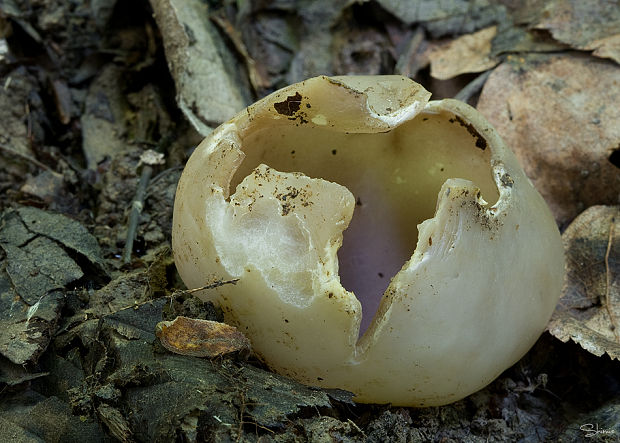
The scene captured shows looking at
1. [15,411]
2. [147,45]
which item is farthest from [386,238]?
[147,45]

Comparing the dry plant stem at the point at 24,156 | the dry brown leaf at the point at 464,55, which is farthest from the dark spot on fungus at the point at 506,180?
the dry plant stem at the point at 24,156

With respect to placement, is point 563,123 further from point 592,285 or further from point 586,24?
point 592,285

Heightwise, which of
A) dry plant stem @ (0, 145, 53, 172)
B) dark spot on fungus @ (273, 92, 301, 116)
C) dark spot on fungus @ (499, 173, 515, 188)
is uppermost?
dark spot on fungus @ (273, 92, 301, 116)

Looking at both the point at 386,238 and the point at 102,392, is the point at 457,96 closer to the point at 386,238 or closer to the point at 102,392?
the point at 386,238

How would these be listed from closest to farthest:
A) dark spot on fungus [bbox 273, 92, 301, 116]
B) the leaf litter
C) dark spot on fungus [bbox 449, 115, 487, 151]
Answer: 1. the leaf litter
2. dark spot on fungus [bbox 273, 92, 301, 116]
3. dark spot on fungus [bbox 449, 115, 487, 151]

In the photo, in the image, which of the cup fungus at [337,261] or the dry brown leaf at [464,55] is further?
the dry brown leaf at [464,55]

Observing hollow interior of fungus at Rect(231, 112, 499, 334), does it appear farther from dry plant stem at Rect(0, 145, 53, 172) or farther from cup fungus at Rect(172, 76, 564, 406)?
dry plant stem at Rect(0, 145, 53, 172)

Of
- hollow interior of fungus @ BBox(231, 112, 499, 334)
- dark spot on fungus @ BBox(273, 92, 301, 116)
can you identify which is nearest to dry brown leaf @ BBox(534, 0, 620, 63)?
hollow interior of fungus @ BBox(231, 112, 499, 334)

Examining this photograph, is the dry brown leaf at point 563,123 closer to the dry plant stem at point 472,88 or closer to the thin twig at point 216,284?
the dry plant stem at point 472,88
